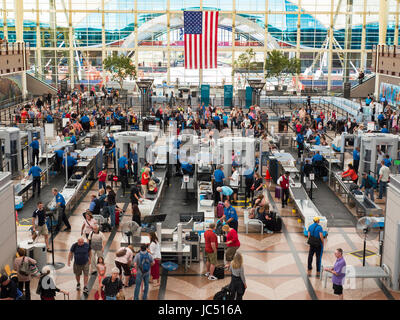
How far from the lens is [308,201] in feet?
52.6

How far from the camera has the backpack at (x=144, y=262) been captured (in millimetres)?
9938

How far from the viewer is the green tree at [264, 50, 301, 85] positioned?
4703 cm

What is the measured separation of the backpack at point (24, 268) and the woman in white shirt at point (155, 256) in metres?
2.17

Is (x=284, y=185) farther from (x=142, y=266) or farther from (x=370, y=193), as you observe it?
(x=142, y=266)

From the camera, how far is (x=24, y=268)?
10.1 metres

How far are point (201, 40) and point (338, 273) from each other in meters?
27.5

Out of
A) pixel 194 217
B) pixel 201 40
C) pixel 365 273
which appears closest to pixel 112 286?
pixel 365 273

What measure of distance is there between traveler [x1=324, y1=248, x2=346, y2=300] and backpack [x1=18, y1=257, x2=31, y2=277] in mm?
5318

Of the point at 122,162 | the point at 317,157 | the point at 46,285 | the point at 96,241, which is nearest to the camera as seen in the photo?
the point at 46,285

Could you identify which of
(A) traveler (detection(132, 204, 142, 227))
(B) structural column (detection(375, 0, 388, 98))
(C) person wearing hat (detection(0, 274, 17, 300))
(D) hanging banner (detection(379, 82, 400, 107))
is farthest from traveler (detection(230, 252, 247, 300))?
(B) structural column (detection(375, 0, 388, 98))

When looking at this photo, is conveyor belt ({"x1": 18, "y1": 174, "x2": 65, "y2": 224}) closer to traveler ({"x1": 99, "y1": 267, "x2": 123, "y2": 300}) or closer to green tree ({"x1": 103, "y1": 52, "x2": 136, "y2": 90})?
traveler ({"x1": 99, "y1": 267, "x2": 123, "y2": 300})
